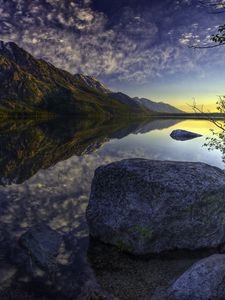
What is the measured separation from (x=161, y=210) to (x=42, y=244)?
5.51 m

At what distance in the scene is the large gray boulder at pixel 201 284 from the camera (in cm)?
1116

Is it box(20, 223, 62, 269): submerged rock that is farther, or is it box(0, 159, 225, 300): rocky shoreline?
box(20, 223, 62, 269): submerged rock

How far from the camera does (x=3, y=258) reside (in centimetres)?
1459

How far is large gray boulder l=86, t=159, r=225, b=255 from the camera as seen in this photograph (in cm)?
1608

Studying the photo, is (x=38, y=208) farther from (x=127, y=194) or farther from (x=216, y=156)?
(x=216, y=156)

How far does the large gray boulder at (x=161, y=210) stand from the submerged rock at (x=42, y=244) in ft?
7.25

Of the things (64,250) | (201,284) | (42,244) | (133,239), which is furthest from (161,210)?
(42,244)

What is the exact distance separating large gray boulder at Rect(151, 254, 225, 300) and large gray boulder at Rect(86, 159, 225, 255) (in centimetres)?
385

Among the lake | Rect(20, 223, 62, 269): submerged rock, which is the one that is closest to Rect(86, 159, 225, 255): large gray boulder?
the lake

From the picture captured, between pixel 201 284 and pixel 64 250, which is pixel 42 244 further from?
pixel 201 284

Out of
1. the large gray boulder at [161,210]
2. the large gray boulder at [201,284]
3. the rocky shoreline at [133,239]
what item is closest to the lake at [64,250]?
the rocky shoreline at [133,239]

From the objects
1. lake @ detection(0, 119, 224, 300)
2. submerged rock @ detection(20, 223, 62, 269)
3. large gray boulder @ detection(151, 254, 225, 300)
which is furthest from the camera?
submerged rock @ detection(20, 223, 62, 269)

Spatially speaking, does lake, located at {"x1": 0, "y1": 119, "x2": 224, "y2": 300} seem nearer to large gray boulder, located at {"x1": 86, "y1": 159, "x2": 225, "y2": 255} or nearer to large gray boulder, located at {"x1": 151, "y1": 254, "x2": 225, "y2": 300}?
large gray boulder, located at {"x1": 86, "y1": 159, "x2": 225, "y2": 255}

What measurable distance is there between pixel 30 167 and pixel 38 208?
15886mm
